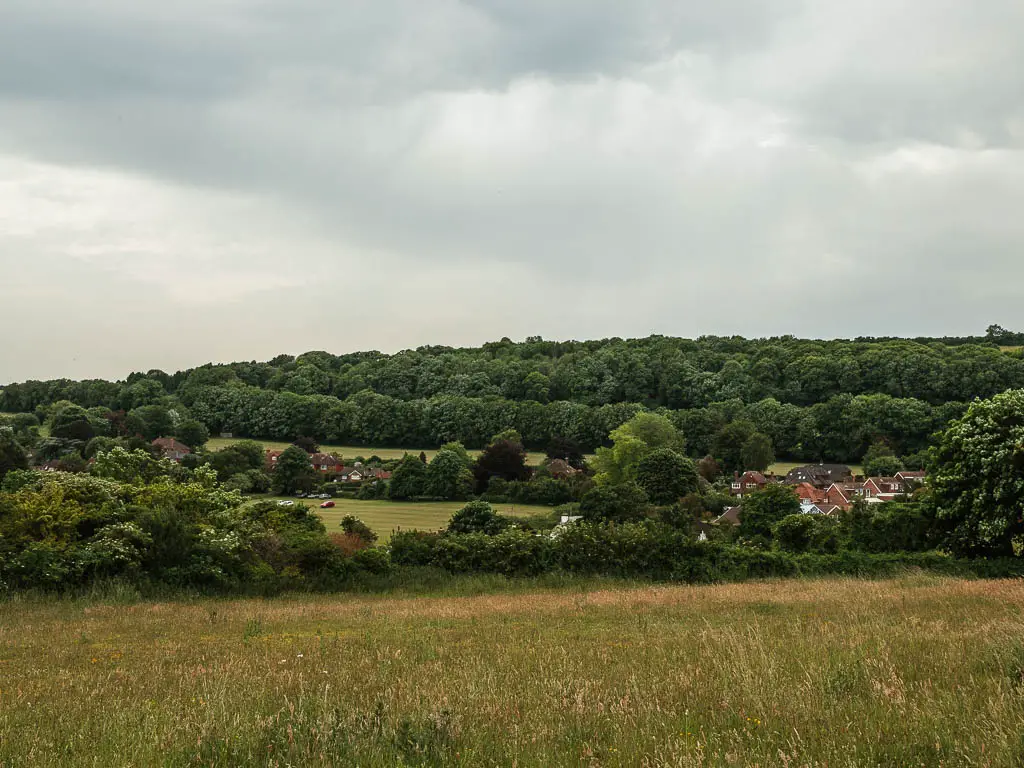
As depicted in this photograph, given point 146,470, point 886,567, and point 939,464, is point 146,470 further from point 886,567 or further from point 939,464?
point 939,464

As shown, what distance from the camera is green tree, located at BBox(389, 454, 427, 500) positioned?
9344 centimetres

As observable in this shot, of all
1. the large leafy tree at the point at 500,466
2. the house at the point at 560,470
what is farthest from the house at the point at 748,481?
the large leafy tree at the point at 500,466

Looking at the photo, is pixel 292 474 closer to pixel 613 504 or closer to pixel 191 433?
pixel 191 433

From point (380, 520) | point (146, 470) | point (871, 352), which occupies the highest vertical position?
point (871, 352)

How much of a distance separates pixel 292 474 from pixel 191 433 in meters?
41.1

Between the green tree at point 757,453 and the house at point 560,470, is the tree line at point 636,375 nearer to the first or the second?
the green tree at point 757,453

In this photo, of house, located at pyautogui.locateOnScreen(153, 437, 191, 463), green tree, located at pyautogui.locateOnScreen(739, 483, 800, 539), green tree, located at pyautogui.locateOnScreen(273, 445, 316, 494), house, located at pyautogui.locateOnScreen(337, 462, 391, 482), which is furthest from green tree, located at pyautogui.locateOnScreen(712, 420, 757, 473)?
house, located at pyautogui.locateOnScreen(153, 437, 191, 463)

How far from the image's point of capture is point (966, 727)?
492 centimetres

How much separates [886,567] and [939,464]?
6.97 m

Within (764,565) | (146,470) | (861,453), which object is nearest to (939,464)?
(764,565)

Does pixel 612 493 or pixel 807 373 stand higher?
pixel 807 373

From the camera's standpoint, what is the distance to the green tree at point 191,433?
12762cm

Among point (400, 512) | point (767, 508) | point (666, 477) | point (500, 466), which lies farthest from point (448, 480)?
point (767, 508)

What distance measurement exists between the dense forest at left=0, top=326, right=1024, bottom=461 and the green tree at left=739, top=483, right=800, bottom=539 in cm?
5754
